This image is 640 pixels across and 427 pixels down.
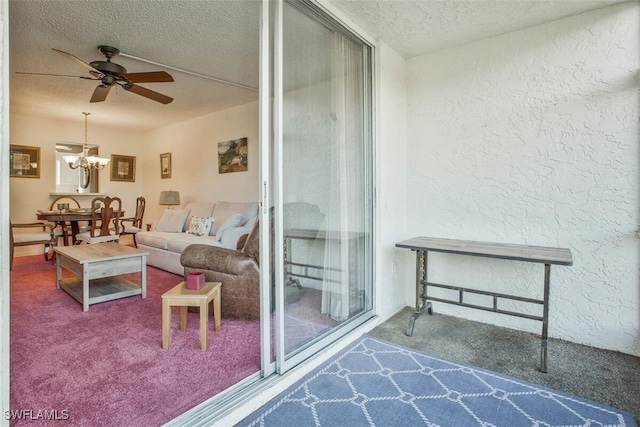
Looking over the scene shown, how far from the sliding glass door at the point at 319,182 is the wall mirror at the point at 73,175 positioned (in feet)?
18.5

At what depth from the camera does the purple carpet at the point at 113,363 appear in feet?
5.36

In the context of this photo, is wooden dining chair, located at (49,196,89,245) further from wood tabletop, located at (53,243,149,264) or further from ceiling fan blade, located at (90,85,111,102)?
ceiling fan blade, located at (90,85,111,102)

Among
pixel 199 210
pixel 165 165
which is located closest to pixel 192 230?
pixel 199 210

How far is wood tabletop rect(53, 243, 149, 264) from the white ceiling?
1955 mm

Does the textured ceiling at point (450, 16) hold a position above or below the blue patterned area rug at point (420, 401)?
above

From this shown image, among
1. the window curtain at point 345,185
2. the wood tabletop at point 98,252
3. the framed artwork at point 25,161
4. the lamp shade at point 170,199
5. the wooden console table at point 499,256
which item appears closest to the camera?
the wooden console table at point 499,256

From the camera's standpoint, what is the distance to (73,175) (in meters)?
6.27

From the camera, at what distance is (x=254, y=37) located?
2.90 metres

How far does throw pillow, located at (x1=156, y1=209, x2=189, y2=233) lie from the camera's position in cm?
518

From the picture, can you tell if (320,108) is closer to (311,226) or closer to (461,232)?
(311,226)

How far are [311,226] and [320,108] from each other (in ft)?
2.75

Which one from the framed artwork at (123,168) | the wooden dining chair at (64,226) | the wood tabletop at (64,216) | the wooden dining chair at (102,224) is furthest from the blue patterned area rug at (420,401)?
the framed artwork at (123,168)

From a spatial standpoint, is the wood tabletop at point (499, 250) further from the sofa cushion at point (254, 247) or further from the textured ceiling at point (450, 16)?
the textured ceiling at point (450, 16)

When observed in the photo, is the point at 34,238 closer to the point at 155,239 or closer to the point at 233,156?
the point at 155,239
